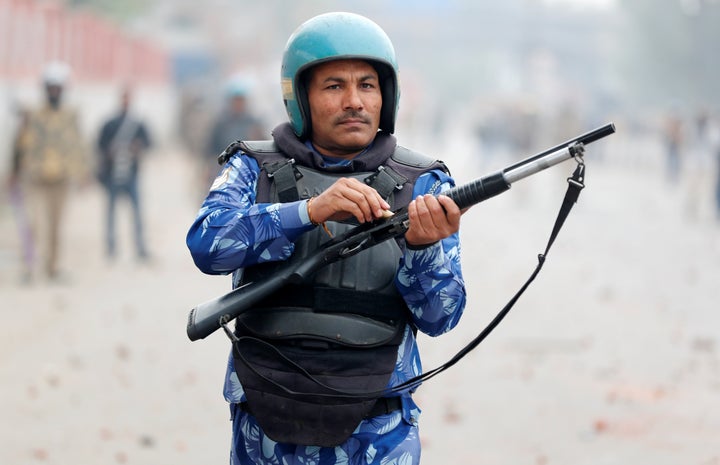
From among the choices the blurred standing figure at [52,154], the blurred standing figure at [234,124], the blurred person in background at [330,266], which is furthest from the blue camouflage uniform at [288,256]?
the blurred standing figure at [234,124]

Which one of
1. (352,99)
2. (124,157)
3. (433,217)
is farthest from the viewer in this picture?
(124,157)

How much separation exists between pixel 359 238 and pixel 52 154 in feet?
32.4

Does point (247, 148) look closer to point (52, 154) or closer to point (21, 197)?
point (52, 154)

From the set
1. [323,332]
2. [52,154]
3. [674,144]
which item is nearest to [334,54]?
[323,332]

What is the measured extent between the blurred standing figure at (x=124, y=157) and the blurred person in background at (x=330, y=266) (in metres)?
10.7

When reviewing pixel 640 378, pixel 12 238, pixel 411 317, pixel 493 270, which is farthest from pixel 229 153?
pixel 12 238

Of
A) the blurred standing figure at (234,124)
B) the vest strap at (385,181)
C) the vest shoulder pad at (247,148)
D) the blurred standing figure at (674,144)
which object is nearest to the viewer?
the vest strap at (385,181)

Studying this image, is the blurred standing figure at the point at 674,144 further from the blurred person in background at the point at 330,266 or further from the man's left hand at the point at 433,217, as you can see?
the man's left hand at the point at 433,217

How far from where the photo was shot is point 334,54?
10.3ft

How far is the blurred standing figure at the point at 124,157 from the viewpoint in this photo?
13750 mm

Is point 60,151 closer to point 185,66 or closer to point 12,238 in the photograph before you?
point 12,238

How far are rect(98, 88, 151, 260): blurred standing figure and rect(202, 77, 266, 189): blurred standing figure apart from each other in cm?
77

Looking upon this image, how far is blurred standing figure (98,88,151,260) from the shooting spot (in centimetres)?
1375

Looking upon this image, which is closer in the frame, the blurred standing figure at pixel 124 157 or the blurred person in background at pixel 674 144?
the blurred standing figure at pixel 124 157
